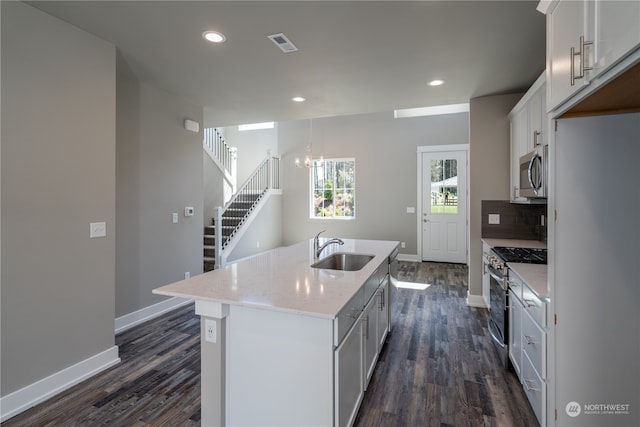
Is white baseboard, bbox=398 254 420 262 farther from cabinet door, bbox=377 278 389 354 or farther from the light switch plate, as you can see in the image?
the light switch plate

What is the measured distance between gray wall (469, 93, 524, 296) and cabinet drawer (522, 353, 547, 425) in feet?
7.14

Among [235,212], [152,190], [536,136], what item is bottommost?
[235,212]

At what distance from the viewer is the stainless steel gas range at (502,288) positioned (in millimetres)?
2484

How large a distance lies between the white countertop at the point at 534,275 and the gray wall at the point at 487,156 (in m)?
1.74

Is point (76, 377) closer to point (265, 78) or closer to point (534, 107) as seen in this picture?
point (265, 78)

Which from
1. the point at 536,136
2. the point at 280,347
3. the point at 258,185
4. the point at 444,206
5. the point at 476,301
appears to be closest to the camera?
the point at 280,347

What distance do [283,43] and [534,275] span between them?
8.35 ft

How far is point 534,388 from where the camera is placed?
6.18ft

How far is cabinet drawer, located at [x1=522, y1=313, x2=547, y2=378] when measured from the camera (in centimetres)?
168

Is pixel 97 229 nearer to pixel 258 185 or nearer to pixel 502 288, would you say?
pixel 502 288

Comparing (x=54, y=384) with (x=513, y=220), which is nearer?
(x=54, y=384)

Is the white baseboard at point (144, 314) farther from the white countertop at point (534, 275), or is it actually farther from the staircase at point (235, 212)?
the white countertop at point (534, 275)

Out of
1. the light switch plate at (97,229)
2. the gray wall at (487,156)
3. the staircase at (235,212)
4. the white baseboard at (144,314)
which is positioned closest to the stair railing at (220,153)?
the staircase at (235,212)

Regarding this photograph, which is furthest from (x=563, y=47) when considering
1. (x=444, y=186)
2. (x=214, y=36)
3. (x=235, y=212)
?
(x=235, y=212)
